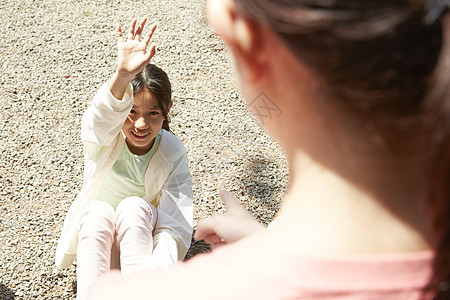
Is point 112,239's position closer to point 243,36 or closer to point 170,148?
point 170,148

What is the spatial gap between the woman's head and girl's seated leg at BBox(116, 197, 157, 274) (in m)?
0.33

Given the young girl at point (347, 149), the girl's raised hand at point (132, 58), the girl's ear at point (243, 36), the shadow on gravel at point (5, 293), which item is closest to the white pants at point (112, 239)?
the shadow on gravel at point (5, 293)

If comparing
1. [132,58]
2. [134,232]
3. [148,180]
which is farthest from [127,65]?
[134,232]

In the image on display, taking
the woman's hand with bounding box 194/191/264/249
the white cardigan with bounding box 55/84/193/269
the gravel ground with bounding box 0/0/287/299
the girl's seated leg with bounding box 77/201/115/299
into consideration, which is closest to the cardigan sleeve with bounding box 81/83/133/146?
the white cardigan with bounding box 55/84/193/269

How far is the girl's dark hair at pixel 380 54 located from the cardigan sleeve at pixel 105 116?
6.29 ft

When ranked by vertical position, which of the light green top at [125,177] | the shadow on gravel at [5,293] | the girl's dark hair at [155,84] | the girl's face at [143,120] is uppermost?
the girl's dark hair at [155,84]

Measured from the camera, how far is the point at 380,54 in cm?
64

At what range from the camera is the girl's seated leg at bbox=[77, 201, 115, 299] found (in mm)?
2617

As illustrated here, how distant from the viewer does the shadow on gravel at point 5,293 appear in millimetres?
3004

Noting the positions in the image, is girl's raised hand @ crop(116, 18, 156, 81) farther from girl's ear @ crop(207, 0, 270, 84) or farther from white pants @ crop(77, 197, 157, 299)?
girl's ear @ crop(207, 0, 270, 84)

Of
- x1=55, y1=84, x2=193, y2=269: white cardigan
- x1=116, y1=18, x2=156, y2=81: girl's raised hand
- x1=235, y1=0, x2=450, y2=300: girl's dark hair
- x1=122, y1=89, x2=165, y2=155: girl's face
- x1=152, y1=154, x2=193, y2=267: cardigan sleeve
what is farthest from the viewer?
x1=152, y1=154, x2=193, y2=267: cardigan sleeve

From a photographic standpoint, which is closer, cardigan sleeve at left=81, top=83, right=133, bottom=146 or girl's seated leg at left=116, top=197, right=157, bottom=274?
cardigan sleeve at left=81, top=83, right=133, bottom=146

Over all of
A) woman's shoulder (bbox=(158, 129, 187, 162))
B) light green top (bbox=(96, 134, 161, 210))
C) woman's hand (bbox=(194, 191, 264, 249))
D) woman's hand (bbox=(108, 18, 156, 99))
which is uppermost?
woman's hand (bbox=(194, 191, 264, 249))

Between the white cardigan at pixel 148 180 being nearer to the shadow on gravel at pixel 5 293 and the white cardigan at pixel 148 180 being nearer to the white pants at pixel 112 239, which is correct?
the white pants at pixel 112 239
